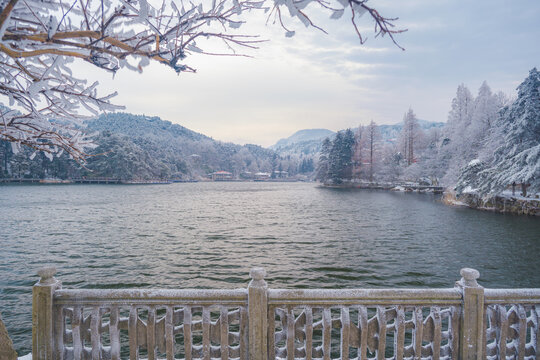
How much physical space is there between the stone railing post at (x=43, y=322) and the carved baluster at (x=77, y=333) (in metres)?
0.20

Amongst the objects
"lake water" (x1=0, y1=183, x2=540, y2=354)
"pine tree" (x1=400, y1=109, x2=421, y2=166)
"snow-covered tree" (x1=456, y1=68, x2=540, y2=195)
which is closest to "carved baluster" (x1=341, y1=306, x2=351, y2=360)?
"lake water" (x1=0, y1=183, x2=540, y2=354)

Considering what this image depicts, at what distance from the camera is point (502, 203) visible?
25203 millimetres

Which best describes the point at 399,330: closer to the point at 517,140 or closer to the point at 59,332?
the point at 59,332

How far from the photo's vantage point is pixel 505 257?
11930 mm

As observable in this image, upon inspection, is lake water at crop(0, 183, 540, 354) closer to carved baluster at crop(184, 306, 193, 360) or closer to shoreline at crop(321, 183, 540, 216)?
shoreline at crop(321, 183, 540, 216)

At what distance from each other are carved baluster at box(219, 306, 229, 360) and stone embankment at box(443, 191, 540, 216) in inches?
1100

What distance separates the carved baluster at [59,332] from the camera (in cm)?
290

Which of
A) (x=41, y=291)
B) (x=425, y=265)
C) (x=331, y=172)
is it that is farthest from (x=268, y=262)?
(x=331, y=172)

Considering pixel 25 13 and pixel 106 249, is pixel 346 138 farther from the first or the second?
pixel 25 13

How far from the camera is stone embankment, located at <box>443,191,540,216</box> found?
22.4 metres

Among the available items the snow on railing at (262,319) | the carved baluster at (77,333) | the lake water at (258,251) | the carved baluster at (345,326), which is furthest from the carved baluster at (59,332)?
the lake water at (258,251)

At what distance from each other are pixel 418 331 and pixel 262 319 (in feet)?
5.34

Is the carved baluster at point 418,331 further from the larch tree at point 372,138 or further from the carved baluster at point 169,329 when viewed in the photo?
the larch tree at point 372,138

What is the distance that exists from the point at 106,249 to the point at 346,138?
60.2 meters
